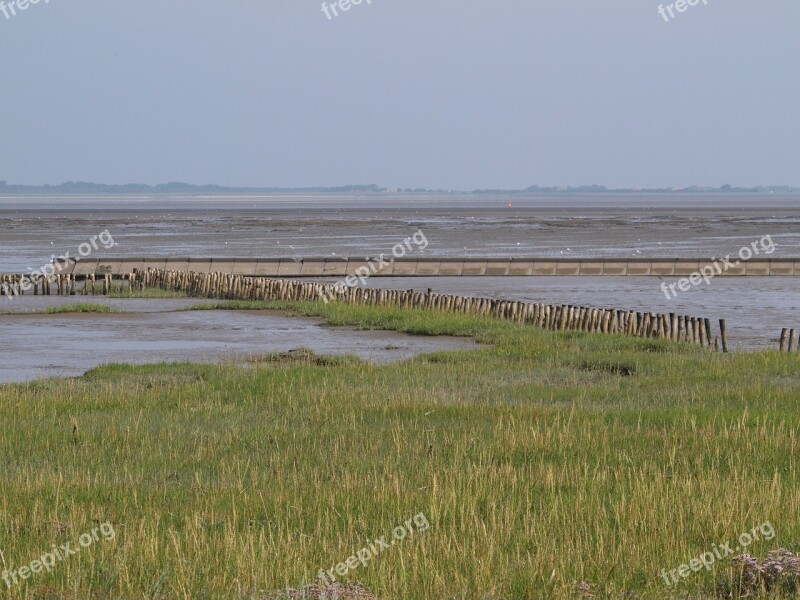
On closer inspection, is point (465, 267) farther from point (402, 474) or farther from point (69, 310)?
point (402, 474)

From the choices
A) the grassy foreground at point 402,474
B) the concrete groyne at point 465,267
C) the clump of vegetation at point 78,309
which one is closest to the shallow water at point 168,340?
the clump of vegetation at point 78,309

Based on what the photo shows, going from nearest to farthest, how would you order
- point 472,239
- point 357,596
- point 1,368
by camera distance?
point 357,596, point 1,368, point 472,239

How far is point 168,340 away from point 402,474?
1306 cm

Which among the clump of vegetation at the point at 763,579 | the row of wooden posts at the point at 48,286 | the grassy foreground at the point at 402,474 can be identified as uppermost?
the clump of vegetation at the point at 763,579

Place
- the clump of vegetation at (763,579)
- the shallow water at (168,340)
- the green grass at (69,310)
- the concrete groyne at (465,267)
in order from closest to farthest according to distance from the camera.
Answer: the clump of vegetation at (763,579), the shallow water at (168,340), the green grass at (69,310), the concrete groyne at (465,267)

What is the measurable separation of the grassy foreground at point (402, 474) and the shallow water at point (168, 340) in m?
2.53

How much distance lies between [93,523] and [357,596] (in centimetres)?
259

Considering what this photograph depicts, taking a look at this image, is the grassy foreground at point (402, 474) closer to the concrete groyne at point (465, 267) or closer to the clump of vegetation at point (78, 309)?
the clump of vegetation at point (78, 309)

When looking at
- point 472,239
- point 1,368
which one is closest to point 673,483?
point 1,368

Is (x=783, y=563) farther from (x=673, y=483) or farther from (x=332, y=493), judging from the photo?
(x=332, y=493)

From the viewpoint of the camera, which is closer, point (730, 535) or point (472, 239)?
point (730, 535)

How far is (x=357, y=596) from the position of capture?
6.11m

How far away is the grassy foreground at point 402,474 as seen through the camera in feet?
22.2

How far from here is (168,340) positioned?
864 inches
